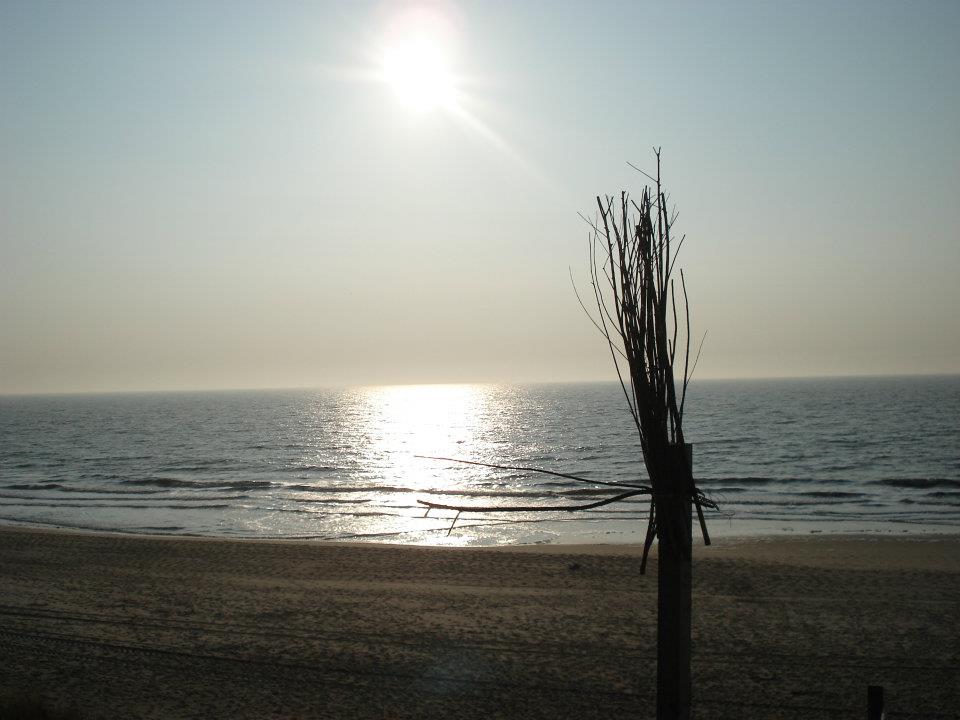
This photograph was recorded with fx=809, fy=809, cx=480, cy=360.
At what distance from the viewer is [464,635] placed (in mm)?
10328

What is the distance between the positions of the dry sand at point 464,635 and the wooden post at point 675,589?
4.18m

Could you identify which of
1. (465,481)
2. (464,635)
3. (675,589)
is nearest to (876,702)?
(675,589)

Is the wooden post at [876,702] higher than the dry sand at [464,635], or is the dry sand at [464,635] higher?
the wooden post at [876,702]

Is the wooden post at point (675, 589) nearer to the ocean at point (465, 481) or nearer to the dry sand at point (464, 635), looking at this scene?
the ocean at point (465, 481)

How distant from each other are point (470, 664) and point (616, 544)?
10.9 m

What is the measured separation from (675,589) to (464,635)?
7025 mm

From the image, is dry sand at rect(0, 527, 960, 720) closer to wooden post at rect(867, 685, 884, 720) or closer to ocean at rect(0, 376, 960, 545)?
ocean at rect(0, 376, 960, 545)

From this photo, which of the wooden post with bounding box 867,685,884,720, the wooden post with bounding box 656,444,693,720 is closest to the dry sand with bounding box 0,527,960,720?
the wooden post with bounding box 867,685,884,720

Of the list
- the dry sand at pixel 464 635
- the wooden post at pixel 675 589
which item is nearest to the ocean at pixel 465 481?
the dry sand at pixel 464 635

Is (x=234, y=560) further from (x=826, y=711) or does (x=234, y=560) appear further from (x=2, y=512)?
(x=2, y=512)

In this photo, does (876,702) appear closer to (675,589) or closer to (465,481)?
(675,589)

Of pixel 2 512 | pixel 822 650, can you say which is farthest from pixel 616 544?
pixel 2 512

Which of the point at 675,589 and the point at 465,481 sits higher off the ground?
the point at 675,589

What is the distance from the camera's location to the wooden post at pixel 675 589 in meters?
3.79
